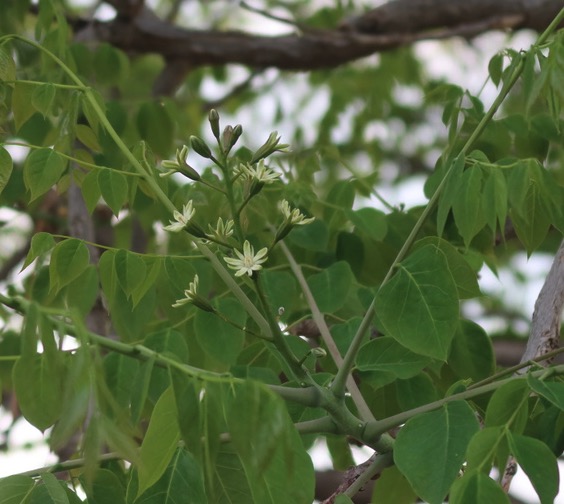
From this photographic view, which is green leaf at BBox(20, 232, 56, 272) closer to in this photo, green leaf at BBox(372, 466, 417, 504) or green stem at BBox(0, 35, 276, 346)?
green stem at BBox(0, 35, 276, 346)

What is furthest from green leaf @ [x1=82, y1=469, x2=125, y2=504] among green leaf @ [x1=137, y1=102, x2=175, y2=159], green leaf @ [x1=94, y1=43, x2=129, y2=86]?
green leaf @ [x1=94, y1=43, x2=129, y2=86]

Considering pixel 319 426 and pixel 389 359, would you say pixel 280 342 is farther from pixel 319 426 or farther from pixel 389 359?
pixel 389 359

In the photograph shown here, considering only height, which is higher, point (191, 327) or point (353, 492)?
point (191, 327)

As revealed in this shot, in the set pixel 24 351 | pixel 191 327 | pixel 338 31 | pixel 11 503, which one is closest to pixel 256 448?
pixel 24 351

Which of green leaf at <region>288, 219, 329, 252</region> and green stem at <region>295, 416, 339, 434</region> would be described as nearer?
green stem at <region>295, 416, 339, 434</region>

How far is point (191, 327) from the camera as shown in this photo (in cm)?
194

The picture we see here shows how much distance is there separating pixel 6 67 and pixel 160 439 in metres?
0.72

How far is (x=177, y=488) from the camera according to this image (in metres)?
1.42

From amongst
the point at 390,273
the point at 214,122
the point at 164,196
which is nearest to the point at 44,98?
the point at 164,196

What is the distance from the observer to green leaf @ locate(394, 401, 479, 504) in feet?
4.16

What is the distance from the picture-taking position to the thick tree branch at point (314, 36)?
3463mm

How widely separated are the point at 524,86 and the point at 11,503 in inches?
38.6

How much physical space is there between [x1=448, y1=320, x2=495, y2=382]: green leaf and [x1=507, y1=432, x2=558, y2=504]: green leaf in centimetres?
Answer: 60

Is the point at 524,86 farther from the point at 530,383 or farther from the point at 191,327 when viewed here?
the point at 191,327
